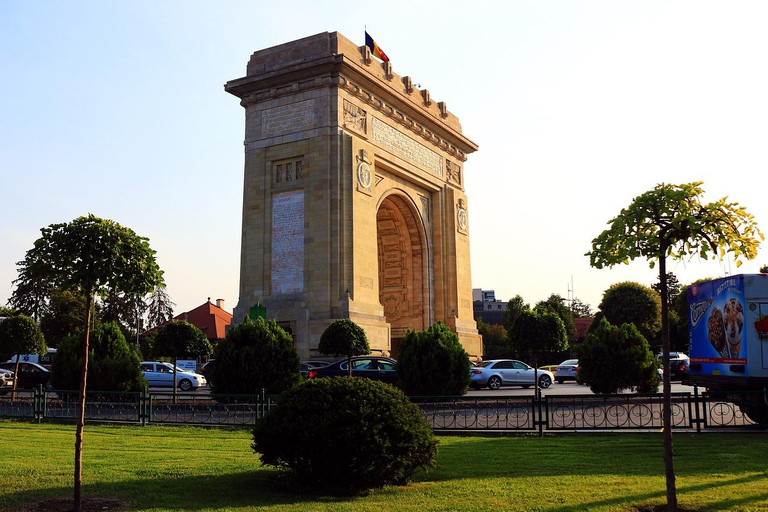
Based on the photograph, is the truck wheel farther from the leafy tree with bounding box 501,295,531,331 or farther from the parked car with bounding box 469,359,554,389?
the leafy tree with bounding box 501,295,531,331

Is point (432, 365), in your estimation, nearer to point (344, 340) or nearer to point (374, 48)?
point (344, 340)

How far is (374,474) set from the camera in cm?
813

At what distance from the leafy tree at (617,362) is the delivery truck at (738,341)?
5360mm

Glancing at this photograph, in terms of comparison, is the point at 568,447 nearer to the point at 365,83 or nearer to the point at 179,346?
the point at 179,346

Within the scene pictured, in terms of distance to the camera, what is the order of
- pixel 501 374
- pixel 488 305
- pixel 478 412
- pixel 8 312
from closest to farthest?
pixel 478 412 → pixel 501 374 → pixel 8 312 → pixel 488 305

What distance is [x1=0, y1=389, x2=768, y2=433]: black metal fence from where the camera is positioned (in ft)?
45.4

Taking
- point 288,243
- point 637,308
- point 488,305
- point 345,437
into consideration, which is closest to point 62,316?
point 288,243

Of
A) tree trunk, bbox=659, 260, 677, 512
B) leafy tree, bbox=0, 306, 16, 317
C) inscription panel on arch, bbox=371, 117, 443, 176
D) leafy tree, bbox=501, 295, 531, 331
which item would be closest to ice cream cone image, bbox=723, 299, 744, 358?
tree trunk, bbox=659, 260, 677, 512

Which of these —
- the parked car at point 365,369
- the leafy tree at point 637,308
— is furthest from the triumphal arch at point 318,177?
the leafy tree at point 637,308

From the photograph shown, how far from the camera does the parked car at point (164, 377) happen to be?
31141 mm

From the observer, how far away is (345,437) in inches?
314

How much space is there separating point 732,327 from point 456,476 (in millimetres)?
8447

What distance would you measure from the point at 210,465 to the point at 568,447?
584cm

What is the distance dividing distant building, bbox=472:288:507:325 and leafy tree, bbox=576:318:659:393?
9976 cm
